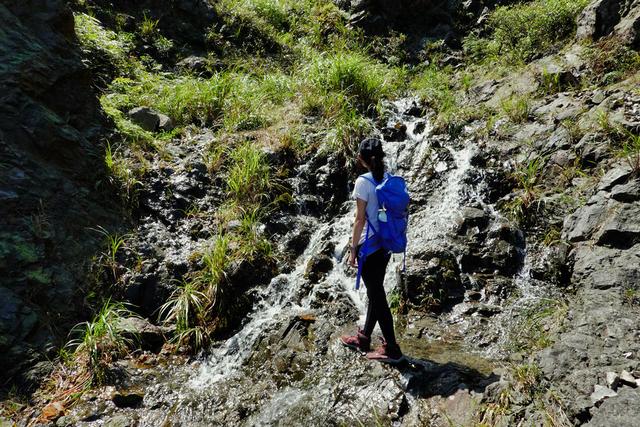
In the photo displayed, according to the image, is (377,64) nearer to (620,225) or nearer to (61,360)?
(620,225)

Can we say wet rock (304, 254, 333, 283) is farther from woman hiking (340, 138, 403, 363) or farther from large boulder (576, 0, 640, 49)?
large boulder (576, 0, 640, 49)

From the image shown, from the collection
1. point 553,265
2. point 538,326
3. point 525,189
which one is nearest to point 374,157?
point 538,326

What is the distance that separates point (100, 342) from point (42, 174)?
A: 9.34ft

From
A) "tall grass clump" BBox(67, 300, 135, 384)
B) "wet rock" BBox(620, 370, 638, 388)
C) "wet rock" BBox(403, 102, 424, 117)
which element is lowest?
"tall grass clump" BBox(67, 300, 135, 384)

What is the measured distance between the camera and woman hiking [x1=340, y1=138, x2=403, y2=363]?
4.67 meters

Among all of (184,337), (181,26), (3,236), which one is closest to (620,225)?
(184,337)

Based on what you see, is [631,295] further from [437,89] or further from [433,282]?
[437,89]

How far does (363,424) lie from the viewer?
4344 mm

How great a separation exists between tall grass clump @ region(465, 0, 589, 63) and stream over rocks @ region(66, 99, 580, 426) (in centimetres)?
434

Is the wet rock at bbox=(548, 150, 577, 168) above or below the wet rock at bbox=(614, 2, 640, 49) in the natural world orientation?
below

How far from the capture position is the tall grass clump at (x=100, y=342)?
5.57 m

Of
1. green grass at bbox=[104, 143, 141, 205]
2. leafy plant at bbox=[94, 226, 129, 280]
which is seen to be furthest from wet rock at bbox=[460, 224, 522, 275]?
green grass at bbox=[104, 143, 141, 205]

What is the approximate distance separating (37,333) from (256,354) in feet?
9.14

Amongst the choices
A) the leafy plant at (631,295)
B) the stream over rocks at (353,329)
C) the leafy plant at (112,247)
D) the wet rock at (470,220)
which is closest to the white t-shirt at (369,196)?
the stream over rocks at (353,329)
